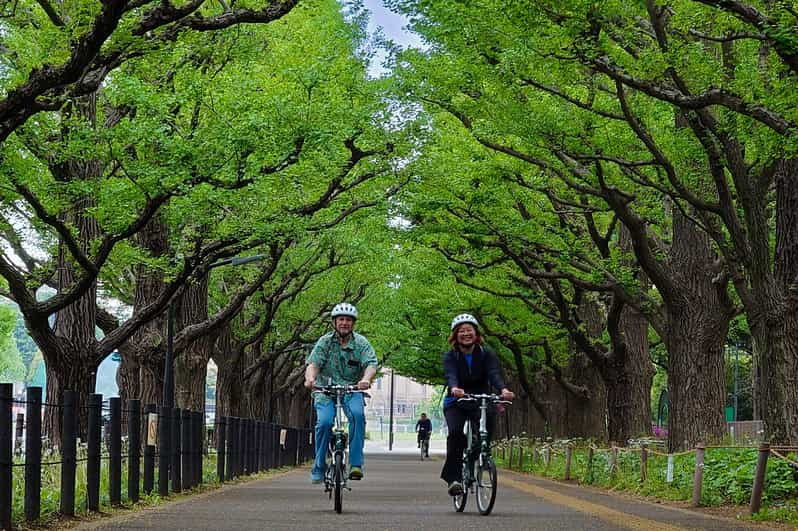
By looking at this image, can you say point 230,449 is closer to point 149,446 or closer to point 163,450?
point 163,450

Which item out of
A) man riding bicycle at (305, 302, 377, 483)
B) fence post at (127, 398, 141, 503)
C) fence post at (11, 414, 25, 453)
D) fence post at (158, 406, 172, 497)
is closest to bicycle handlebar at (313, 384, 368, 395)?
man riding bicycle at (305, 302, 377, 483)

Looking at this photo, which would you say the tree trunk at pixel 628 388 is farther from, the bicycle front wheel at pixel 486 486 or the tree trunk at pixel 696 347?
the bicycle front wheel at pixel 486 486

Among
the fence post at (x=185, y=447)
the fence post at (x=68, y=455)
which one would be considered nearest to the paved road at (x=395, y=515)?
the fence post at (x=68, y=455)

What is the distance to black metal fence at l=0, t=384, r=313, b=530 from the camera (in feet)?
30.1

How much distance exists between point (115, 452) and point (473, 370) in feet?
11.9

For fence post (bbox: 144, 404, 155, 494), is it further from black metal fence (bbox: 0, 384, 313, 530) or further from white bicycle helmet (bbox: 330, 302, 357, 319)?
white bicycle helmet (bbox: 330, 302, 357, 319)

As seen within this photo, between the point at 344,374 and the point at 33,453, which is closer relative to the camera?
the point at 33,453

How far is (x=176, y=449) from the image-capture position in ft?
51.8

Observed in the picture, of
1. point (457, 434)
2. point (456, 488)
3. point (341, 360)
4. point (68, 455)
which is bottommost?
point (456, 488)

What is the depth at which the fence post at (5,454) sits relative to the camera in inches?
332

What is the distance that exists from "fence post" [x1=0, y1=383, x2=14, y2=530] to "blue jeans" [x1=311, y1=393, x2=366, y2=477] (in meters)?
3.51

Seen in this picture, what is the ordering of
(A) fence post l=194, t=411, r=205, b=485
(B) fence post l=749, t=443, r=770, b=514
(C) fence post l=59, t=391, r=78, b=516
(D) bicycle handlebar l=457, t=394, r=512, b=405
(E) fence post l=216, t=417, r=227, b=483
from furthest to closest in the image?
(E) fence post l=216, t=417, r=227, b=483, (A) fence post l=194, t=411, r=205, b=485, (B) fence post l=749, t=443, r=770, b=514, (D) bicycle handlebar l=457, t=394, r=512, b=405, (C) fence post l=59, t=391, r=78, b=516

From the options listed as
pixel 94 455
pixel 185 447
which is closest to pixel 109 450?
pixel 94 455

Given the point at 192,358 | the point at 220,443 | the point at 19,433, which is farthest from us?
the point at 192,358
